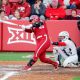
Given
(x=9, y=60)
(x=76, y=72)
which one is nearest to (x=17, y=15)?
(x=9, y=60)

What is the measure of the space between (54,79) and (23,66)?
8.43 ft

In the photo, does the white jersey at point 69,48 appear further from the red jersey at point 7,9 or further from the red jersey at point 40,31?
the red jersey at point 7,9

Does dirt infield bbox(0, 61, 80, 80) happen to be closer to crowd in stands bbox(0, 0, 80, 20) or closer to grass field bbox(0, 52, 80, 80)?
grass field bbox(0, 52, 80, 80)

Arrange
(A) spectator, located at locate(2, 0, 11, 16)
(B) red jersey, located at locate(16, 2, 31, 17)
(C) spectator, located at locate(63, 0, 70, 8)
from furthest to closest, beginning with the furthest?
(C) spectator, located at locate(63, 0, 70, 8) < (A) spectator, located at locate(2, 0, 11, 16) < (B) red jersey, located at locate(16, 2, 31, 17)

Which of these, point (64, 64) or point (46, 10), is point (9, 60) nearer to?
point (64, 64)

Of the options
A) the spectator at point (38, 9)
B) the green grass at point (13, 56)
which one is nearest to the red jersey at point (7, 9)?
the spectator at point (38, 9)

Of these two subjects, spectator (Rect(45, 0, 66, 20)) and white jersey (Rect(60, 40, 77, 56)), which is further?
spectator (Rect(45, 0, 66, 20))

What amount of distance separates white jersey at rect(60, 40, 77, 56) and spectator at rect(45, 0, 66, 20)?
13.8 ft

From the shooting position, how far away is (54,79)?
1145cm

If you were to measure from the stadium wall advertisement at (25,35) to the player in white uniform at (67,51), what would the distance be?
3583 millimetres

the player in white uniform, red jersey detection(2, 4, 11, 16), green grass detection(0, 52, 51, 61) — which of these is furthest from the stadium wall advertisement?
the player in white uniform

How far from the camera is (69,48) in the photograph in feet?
45.7

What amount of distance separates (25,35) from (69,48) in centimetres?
420

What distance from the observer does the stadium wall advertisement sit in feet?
58.1
